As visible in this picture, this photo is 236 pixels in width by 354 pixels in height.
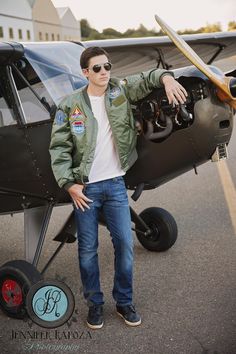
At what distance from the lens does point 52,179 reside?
3406 millimetres

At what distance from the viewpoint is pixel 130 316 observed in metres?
3.07

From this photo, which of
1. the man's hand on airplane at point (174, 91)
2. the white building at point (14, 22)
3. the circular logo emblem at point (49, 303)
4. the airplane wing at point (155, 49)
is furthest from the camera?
the white building at point (14, 22)

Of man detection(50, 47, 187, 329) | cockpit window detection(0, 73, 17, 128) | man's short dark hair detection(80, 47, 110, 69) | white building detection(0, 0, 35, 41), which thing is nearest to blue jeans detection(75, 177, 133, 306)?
man detection(50, 47, 187, 329)

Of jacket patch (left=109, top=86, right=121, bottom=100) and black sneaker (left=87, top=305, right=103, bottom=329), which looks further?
black sneaker (left=87, top=305, right=103, bottom=329)

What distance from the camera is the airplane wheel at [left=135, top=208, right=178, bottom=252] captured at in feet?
14.1

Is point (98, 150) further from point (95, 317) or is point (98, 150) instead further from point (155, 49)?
point (155, 49)

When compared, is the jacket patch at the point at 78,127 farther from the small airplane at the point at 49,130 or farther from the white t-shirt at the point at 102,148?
the small airplane at the point at 49,130

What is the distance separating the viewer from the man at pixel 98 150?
2.89 meters

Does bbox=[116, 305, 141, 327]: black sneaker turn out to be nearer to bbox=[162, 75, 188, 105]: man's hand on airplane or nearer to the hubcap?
the hubcap

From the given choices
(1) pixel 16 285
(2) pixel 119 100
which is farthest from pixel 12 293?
(2) pixel 119 100

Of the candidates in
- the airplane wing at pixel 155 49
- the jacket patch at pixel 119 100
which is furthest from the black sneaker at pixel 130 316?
the airplane wing at pixel 155 49

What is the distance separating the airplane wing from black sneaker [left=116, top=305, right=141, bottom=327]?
9.44 feet

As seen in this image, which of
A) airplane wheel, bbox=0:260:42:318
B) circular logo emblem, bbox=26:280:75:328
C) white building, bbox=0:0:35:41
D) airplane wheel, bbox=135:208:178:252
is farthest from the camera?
white building, bbox=0:0:35:41

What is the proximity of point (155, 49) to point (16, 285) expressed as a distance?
4.25 m
